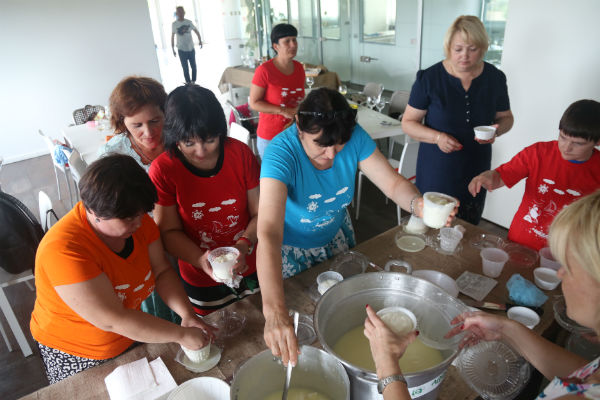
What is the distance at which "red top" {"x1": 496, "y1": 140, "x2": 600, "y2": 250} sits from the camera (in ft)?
6.45

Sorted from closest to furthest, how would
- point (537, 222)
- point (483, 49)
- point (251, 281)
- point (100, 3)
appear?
point (251, 281) → point (537, 222) → point (483, 49) → point (100, 3)

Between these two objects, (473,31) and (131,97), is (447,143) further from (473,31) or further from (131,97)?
(131,97)

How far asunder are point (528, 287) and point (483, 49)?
1517 millimetres

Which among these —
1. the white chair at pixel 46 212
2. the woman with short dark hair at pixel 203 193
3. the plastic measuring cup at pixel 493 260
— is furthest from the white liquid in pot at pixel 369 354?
the white chair at pixel 46 212

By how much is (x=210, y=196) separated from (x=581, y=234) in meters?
1.37

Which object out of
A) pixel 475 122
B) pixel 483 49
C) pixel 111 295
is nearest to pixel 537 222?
pixel 475 122

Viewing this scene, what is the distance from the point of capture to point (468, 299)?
1513 mm

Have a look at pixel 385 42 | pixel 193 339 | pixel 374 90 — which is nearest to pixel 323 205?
pixel 193 339

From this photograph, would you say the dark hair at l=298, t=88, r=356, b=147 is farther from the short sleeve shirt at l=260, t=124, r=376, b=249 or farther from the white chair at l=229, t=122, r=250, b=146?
the white chair at l=229, t=122, r=250, b=146

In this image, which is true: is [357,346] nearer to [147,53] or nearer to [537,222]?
[537,222]

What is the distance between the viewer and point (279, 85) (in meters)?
3.66

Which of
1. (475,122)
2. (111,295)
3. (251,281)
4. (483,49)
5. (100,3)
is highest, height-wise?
(100,3)

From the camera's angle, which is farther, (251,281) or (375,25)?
(375,25)

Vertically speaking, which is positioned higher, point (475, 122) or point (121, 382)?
point (475, 122)
